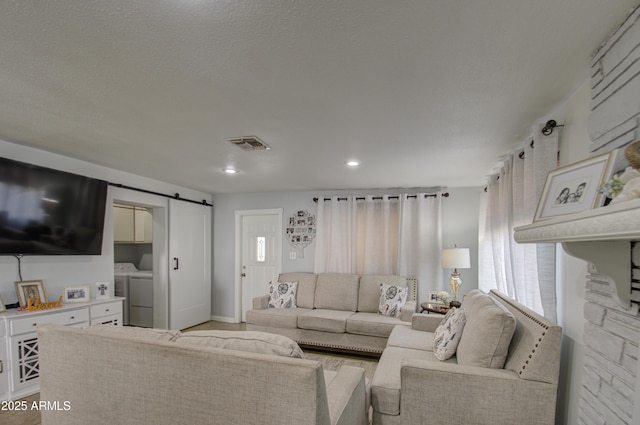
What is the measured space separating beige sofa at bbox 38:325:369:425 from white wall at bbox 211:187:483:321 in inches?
131

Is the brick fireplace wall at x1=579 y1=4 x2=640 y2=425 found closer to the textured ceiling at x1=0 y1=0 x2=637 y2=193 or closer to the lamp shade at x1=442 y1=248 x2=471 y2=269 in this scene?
the textured ceiling at x1=0 y1=0 x2=637 y2=193

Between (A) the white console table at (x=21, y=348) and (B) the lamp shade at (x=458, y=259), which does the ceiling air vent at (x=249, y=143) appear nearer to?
(A) the white console table at (x=21, y=348)

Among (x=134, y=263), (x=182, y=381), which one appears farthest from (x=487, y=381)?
(x=134, y=263)

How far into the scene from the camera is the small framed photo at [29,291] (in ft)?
9.19

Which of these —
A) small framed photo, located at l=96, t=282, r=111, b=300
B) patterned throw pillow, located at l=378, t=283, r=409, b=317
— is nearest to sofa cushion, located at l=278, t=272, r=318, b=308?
patterned throw pillow, located at l=378, t=283, r=409, b=317

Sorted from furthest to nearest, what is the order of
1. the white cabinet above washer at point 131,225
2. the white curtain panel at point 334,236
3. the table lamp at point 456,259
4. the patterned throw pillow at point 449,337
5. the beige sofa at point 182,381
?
the white cabinet above washer at point 131,225 → the white curtain panel at point 334,236 → the table lamp at point 456,259 → the patterned throw pillow at point 449,337 → the beige sofa at point 182,381

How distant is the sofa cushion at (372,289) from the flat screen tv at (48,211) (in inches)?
132

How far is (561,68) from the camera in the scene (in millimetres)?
1496

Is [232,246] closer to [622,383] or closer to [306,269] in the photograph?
[306,269]

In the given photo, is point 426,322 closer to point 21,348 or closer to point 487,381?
point 487,381

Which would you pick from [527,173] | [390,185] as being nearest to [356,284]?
[390,185]

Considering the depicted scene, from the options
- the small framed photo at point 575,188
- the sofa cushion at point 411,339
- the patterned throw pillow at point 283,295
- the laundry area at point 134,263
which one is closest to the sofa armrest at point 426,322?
the sofa cushion at point 411,339

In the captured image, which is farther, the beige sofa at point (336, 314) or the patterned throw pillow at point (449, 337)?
the beige sofa at point (336, 314)

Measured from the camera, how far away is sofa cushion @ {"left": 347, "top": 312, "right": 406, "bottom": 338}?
12.1ft
